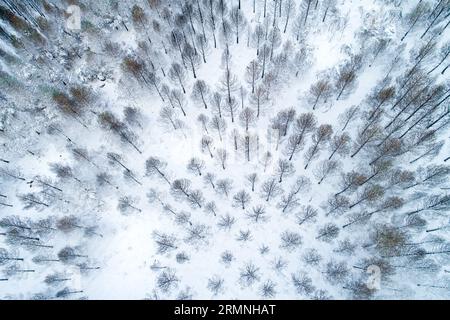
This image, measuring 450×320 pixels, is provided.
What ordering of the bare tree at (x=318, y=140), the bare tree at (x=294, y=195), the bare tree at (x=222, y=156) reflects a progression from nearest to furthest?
the bare tree at (x=318, y=140), the bare tree at (x=294, y=195), the bare tree at (x=222, y=156)

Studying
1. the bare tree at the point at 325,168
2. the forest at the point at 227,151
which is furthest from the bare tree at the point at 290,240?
the bare tree at the point at 325,168

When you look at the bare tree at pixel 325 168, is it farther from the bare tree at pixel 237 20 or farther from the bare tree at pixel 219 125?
the bare tree at pixel 237 20

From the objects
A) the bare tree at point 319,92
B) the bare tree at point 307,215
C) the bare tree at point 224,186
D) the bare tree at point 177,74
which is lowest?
the bare tree at point 307,215

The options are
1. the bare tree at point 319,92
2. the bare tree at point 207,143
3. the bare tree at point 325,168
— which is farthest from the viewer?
the bare tree at point 207,143

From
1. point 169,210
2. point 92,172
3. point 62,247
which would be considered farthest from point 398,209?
point 62,247

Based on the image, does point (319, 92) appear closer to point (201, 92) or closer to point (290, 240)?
point (201, 92)

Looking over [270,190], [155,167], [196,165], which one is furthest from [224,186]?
[155,167]

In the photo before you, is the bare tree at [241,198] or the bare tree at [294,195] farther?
the bare tree at [241,198]

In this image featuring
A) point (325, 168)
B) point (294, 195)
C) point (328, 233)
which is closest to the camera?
point (328, 233)
